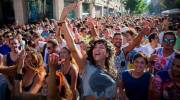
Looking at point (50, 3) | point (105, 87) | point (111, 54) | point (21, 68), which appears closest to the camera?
point (105, 87)

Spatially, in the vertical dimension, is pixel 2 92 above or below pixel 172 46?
below

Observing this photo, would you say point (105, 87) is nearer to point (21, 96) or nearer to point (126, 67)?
point (21, 96)

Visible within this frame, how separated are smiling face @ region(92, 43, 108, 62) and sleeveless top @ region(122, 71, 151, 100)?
420mm

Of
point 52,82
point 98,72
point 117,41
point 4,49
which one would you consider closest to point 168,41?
point 117,41

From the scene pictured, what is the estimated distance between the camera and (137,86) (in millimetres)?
4137

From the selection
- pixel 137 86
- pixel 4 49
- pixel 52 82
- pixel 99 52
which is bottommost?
pixel 4 49

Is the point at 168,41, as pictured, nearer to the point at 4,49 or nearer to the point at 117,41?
the point at 117,41

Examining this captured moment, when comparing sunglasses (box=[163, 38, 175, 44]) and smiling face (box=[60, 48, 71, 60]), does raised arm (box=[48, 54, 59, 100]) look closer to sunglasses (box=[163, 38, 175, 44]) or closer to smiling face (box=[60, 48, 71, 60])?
smiling face (box=[60, 48, 71, 60])

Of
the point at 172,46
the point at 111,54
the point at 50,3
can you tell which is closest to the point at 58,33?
the point at 172,46

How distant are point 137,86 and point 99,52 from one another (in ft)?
1.97

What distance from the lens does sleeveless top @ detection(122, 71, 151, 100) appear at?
4129 mm

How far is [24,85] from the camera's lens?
14.7 feet

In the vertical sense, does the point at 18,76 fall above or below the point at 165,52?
below

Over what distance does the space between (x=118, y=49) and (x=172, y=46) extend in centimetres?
85
